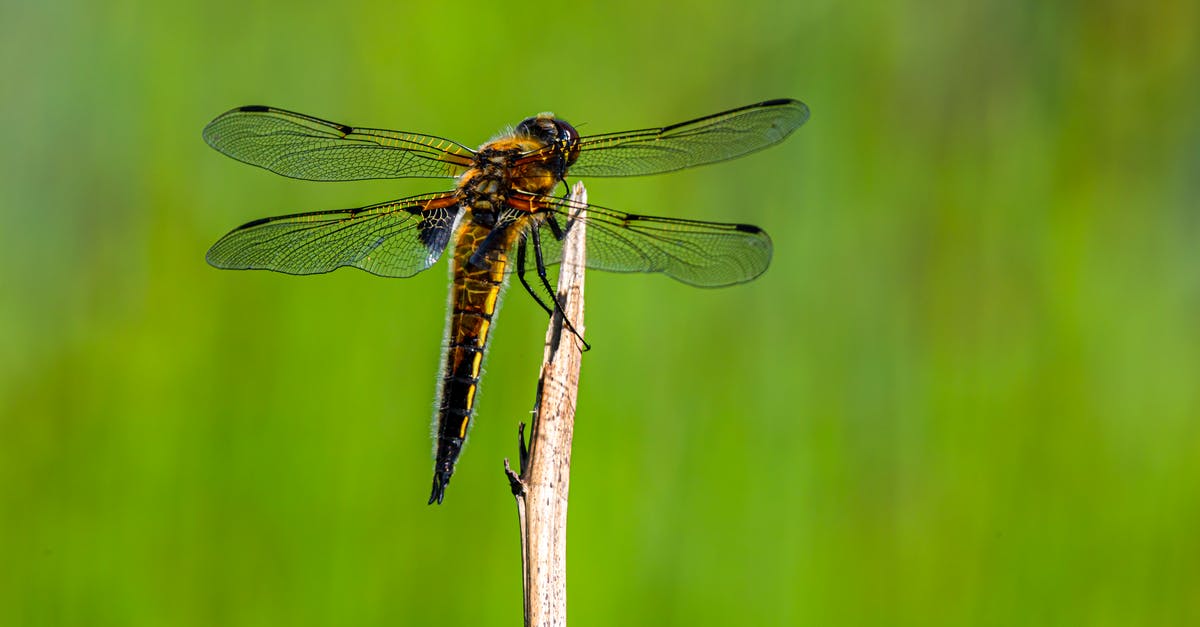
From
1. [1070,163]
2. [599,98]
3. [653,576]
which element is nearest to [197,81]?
[599,98]

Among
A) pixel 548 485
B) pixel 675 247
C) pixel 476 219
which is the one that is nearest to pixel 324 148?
pixel 476 219

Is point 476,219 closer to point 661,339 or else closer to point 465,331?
point 465,331

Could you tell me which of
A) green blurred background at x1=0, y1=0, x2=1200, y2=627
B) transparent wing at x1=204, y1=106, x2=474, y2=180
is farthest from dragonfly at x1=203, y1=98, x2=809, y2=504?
green blurred background at x1=0, y1=0, x2=1200, y2=627

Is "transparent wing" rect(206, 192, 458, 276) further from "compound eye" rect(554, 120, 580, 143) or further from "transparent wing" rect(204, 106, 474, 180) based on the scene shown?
"compound eye" rect(554, 120, 580, 143)

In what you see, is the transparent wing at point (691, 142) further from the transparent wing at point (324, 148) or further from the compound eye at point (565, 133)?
the transparent wing at point (324, 148)

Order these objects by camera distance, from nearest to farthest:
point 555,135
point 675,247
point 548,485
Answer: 1. point 548,485
2. point 675,247
3. point 555,135

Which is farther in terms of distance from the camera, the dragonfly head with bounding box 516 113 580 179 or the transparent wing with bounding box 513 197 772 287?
the dragonfly head with bounding box 516 113 580 179

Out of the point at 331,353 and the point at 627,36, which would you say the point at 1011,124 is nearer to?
the point at 627,36
